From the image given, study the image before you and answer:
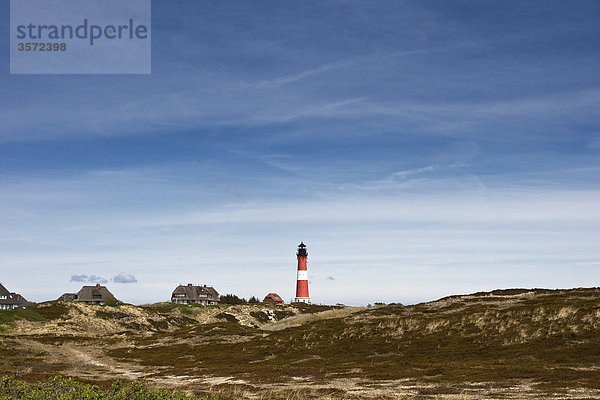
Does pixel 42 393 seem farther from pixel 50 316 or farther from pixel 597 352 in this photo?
pixel 50 316

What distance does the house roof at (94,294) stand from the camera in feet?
518

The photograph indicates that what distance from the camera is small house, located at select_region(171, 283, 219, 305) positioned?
177 metres

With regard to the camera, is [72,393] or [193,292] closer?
[72,393]

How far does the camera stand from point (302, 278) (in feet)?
486

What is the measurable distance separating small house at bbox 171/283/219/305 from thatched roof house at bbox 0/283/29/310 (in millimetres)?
45462

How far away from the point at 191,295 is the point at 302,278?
4868 cm

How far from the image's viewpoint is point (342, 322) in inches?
3287

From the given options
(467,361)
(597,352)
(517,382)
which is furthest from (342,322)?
(517,382)

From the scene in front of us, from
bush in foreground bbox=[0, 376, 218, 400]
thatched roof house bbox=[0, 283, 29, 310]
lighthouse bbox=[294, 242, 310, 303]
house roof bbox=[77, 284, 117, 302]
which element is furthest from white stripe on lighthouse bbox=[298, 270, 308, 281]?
bush in foreground bbox=[0, 376, 218, 400]

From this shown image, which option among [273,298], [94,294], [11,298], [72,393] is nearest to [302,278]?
[273,298]

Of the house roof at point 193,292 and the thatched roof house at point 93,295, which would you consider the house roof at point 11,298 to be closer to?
the thatched roof house at point 93,295

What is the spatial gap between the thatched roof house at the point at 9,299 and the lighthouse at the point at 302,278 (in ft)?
264

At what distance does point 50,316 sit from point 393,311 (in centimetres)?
7437

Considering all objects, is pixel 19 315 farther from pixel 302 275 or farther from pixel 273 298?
pixel 273 298
